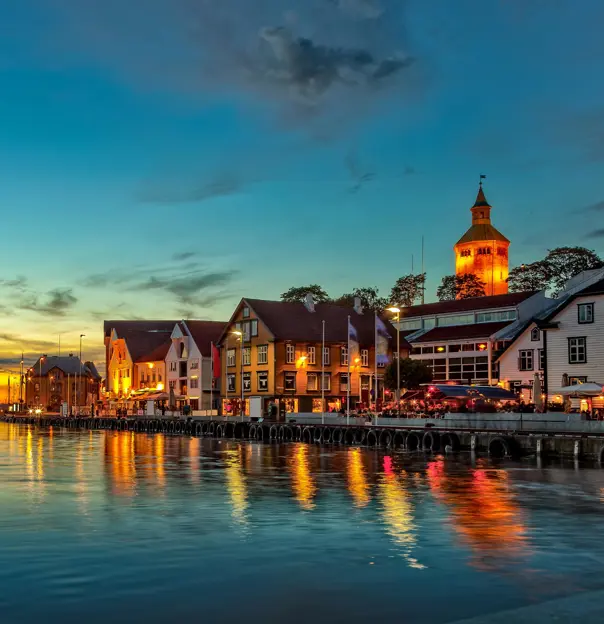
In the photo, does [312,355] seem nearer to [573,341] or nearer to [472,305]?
[472,305]

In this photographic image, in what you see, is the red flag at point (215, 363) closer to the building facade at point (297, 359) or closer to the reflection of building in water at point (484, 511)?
the building facade at point (297, 359)

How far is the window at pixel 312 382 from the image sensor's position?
97938 millimetres

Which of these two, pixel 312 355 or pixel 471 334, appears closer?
pixel 471 334

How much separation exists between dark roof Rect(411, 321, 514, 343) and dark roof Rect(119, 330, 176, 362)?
45.4m

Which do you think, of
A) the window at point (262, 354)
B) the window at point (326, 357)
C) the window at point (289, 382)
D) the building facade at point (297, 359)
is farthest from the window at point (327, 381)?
the window at point (262, 354)

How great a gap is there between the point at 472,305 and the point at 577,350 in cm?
3967

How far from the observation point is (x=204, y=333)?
120 metres

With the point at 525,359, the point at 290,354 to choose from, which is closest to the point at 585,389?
the point at 525,359

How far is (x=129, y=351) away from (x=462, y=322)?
57372 millimetres

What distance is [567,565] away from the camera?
19.6 m

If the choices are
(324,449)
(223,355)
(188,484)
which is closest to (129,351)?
(223,355)

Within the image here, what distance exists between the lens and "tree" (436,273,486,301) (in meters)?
159

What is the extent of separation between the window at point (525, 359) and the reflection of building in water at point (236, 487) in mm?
29743

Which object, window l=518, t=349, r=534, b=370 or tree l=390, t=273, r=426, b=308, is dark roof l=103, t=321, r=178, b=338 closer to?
tree l=390, t=273, r=426, b=308
